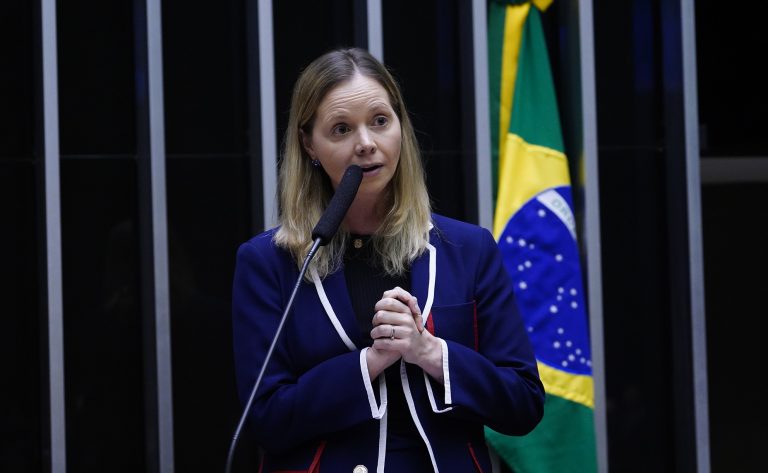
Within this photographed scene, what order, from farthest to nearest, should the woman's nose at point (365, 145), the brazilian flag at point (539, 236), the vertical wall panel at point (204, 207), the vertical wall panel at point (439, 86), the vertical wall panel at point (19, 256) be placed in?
the vertical wall panel at point (439, 86), the brazilian flag at point (539, 236), the vertical wall panel at point (204, 207), the vertical wall panel at point (19, 256), the woman's nose at point (365, 145)

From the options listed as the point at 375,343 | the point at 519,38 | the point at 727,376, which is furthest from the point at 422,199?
the point at 727,376

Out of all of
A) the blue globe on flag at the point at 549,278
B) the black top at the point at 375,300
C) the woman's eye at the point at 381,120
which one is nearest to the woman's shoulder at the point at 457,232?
the black top at the point at 375,300

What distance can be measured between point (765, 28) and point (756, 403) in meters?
1.95

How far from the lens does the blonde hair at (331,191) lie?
2.13 meters

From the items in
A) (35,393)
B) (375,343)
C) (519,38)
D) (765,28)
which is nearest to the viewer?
(375,343)

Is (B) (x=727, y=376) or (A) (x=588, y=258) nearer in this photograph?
(A) (x=588, y=258)

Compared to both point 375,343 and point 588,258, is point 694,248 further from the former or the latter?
point 375,343

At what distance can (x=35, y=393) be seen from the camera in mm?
4715

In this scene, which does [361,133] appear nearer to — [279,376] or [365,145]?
[365,145]

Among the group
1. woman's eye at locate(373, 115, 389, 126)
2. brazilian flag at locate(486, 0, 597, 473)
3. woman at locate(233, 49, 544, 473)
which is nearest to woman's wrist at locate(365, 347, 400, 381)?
woman at locate(233, 49, 544, 473)

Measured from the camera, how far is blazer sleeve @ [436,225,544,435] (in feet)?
6.44

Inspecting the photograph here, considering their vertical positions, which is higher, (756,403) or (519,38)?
(519,38)

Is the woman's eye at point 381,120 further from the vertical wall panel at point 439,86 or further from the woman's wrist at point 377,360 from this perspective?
the vertical wall panel at point 439,86

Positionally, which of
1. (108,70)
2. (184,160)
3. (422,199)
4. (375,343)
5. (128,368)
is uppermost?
(108,70)
